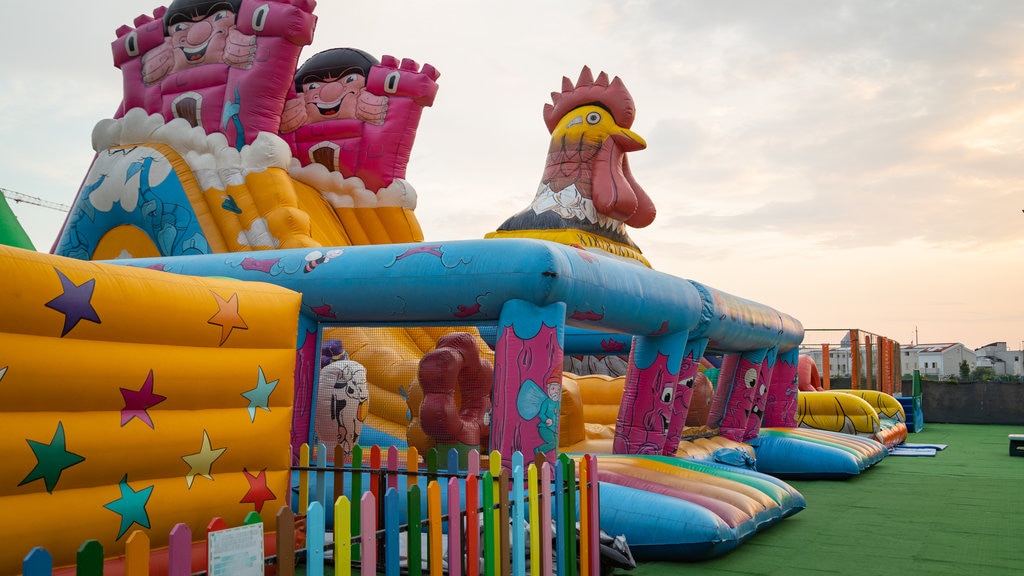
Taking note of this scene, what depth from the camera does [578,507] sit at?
462 centimetres

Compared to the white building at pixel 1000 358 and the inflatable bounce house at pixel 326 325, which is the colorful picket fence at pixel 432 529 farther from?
the white building at pixel 1000 358

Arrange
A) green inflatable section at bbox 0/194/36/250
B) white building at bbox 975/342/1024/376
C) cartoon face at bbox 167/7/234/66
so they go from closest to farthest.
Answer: green inflatable section at bbox 0/194/36/250 < cartoon face at bbox 167/7/234/66 < white building at bbox 975/342/1024/376

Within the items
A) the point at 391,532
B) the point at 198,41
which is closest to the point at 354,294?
the point at 391,532

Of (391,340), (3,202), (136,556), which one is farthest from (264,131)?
(136,556)

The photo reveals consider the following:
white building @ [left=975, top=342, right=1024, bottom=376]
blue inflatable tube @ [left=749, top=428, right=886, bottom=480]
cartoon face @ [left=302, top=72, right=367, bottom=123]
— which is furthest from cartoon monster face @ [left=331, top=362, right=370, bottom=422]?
white building @ [left=975, top=342, right=1024, bottom=376]

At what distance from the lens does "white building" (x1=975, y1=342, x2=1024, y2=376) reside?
161ft

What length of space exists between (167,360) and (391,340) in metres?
3.69

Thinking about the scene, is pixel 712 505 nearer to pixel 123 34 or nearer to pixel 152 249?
pixel 152 249

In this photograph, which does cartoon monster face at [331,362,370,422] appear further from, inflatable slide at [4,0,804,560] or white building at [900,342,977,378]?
white building at [900,342,977,378]

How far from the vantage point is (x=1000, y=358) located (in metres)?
49.9

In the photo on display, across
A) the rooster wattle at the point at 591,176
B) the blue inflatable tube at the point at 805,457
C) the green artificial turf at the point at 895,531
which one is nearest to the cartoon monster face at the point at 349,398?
the green artificial turf at the point at 895,531

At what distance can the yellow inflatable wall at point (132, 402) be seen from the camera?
9.82 feet

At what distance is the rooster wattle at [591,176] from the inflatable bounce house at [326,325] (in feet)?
0.12

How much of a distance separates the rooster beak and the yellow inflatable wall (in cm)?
1000
